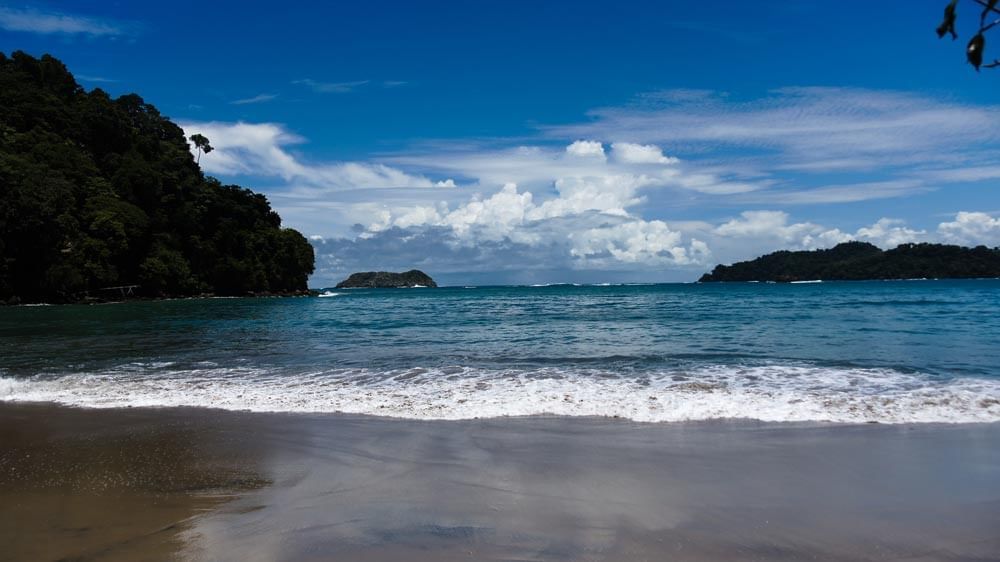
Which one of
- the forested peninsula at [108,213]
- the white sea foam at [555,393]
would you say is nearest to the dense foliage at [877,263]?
the forested peninsula at [108,213]

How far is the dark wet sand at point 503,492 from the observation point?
4.26 meters

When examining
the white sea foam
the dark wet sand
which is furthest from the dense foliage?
the dark wet sand

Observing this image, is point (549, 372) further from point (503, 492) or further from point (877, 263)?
point (877, 263)

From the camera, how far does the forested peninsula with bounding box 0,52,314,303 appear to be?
182ft

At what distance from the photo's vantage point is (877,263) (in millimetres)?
142250

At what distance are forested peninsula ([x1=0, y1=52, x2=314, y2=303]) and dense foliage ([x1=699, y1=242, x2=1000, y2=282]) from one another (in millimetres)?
133675

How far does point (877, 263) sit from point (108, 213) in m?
160

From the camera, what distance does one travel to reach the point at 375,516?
4855mm

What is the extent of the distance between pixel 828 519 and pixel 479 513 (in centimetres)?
291

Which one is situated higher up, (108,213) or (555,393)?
(108,213)

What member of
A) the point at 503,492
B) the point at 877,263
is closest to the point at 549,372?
the point at 503,492

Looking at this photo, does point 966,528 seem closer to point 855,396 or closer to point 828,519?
point 828,519

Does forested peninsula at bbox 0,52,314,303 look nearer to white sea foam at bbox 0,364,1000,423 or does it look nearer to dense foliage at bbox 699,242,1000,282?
white sea foam at bbox 0,364,1000,423

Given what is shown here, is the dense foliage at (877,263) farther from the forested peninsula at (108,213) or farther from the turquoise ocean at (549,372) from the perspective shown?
the turquoise ocean at (549,372)
